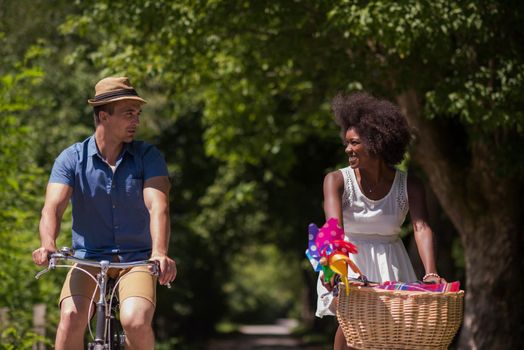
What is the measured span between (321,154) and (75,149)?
17.2 metres

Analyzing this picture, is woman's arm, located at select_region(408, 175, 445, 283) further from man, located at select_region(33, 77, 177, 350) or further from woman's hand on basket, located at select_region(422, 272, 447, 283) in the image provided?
man, located at select_region(33, 77, 177, 350)

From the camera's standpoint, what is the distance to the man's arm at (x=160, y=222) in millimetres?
5309

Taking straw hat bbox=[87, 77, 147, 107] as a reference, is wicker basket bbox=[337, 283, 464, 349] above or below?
below

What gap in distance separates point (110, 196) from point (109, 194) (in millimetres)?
13

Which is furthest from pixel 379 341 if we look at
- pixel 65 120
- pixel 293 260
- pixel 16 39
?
pixel 293 260

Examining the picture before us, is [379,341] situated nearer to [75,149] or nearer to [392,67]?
[75,149]

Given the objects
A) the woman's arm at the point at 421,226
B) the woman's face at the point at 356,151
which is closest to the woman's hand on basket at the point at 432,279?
the woman's arm at the point at 421,226

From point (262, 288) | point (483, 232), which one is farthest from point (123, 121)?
point (262, 288)

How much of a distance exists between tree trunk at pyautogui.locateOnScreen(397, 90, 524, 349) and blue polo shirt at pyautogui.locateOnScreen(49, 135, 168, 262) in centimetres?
822

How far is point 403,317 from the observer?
5043 mm

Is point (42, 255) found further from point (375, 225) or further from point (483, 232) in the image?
point (483, 232)

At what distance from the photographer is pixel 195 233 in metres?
23.3

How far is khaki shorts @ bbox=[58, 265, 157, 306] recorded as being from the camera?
17.7ft

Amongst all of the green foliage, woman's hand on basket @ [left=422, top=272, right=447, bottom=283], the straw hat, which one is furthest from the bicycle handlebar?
the green foliage
